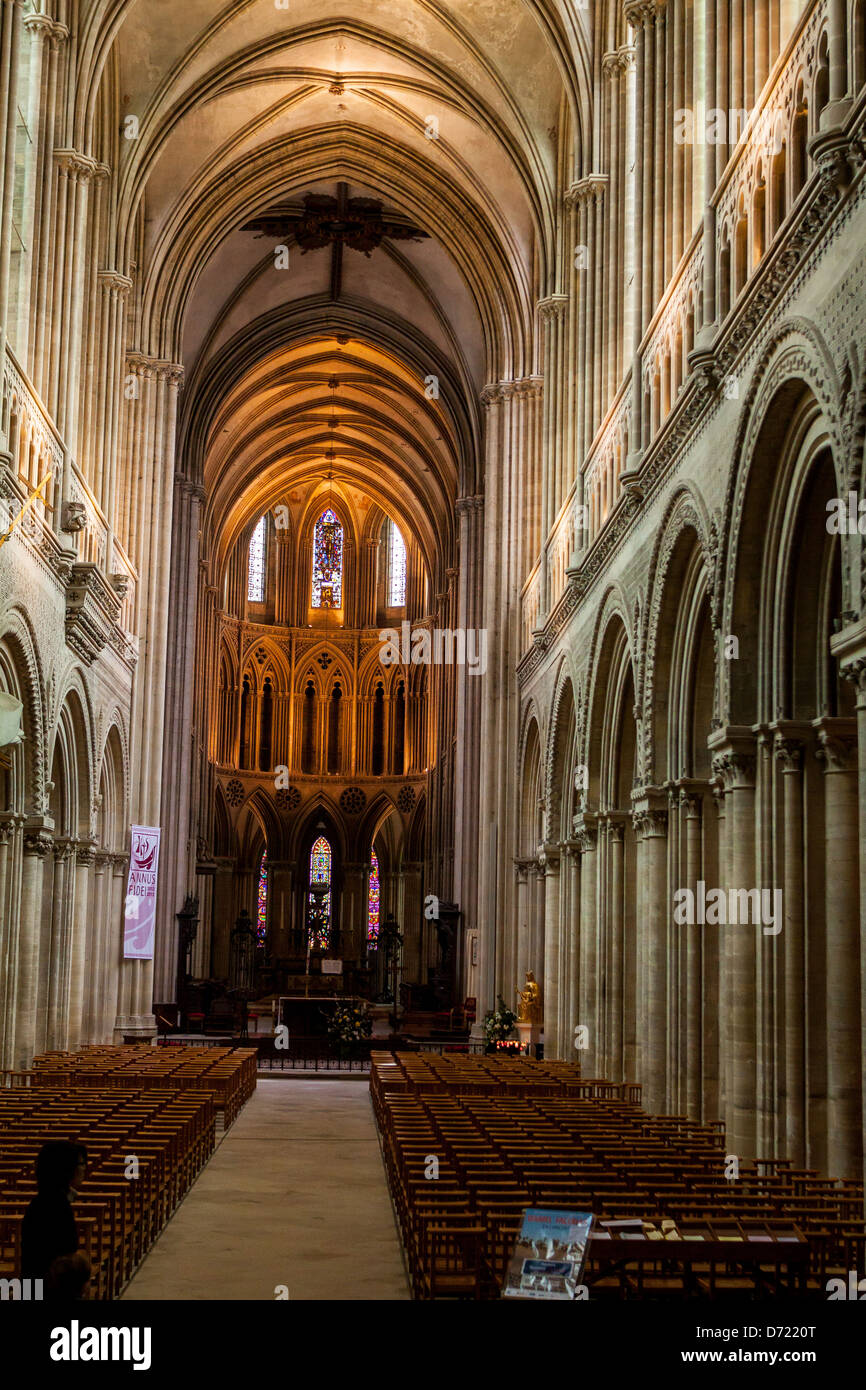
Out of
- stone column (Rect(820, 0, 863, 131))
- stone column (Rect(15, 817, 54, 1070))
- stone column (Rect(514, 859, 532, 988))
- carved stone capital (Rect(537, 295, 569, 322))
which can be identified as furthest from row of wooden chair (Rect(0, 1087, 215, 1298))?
carved stone capital (Rect(537, 295, 569, 322))

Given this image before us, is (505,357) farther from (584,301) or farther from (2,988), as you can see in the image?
(2,988)

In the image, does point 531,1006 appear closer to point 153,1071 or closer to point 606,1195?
point 153,1071

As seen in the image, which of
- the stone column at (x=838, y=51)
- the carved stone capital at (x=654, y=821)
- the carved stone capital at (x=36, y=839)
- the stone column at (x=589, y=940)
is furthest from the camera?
the stone column at (x=589, y=940)

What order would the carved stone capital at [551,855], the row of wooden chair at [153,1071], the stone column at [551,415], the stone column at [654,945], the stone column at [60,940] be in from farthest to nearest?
the stone column at [551,415], the carved stone capital at [551,855], the stone column at [60,940], the row of wooden chair at [153,1071], the stone column at [654,945]

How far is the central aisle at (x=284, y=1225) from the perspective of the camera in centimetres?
1036

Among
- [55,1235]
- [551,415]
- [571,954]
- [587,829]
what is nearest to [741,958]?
[587,829]

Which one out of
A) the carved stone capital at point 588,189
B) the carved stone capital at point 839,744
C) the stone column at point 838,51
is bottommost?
the carved stone capital at point 839,744

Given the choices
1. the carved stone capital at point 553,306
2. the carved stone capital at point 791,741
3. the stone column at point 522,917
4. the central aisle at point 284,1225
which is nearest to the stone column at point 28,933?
the central aisle at point 284,1225

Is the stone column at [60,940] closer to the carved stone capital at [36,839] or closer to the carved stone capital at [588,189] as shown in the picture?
the carved stone capital at [36,839]

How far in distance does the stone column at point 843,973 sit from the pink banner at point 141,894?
19.2m

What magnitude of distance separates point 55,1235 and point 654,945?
503 inches

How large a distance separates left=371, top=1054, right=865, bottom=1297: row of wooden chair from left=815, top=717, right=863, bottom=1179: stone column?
15.3 inches

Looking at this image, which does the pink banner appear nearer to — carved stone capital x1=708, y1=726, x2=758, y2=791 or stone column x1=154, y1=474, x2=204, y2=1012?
stone column x1=154, y1=474, x2=204, y2=1012

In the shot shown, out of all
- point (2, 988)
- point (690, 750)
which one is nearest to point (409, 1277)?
point (690, 750)
